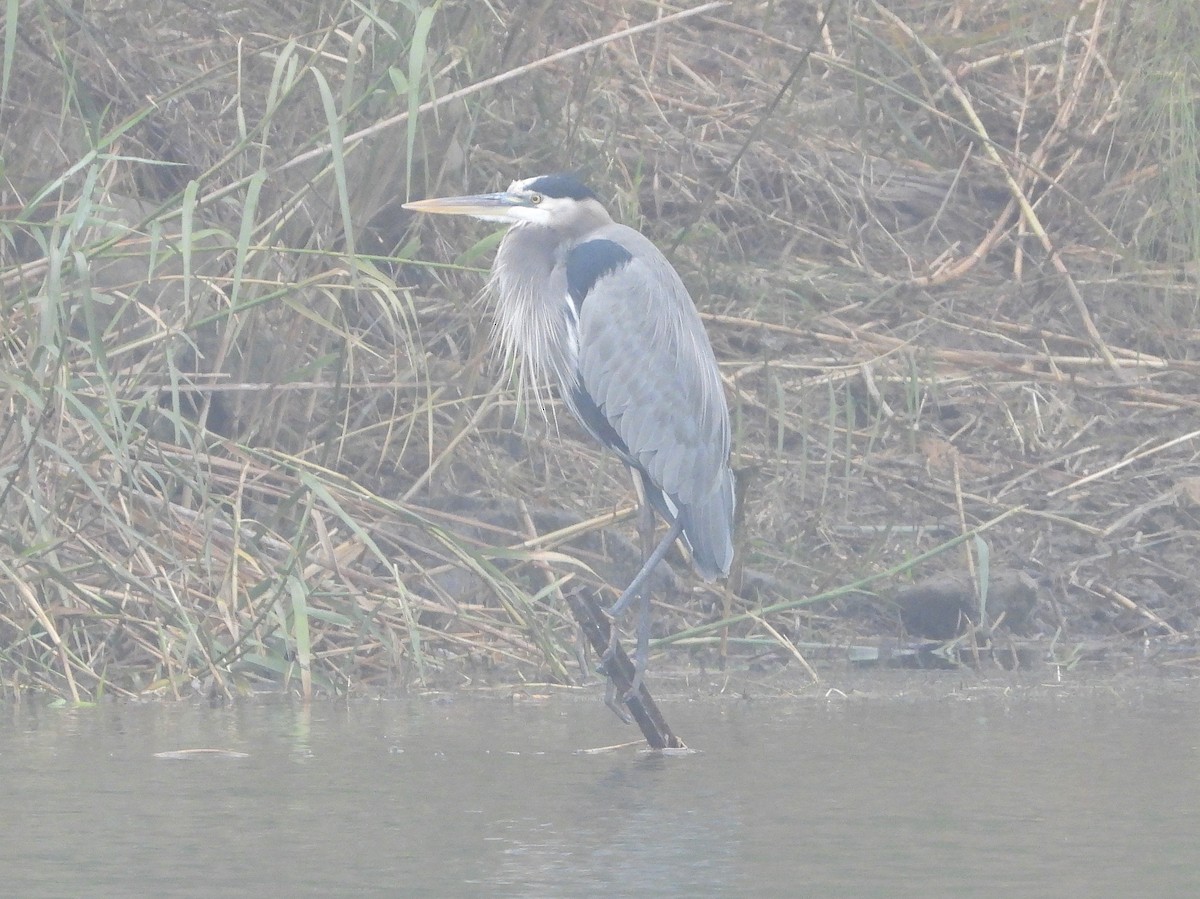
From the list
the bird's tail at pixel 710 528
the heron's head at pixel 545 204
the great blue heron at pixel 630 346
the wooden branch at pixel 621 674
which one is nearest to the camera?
the wooden branch at pixel 621 674

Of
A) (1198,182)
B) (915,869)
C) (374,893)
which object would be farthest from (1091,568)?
(374,893)

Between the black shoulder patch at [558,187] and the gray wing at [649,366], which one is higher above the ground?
the black shoulder patch at [558,187]

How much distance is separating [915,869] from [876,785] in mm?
695

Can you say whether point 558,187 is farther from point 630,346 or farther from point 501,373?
point 501,373

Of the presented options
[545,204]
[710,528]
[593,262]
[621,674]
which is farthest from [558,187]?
[621,674]

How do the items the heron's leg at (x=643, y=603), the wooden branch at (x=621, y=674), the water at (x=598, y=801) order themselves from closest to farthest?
the water at (x=598, y=801) < the wooden branch at (x=621, y=674) < the heron's leg at (x=643, y=603)

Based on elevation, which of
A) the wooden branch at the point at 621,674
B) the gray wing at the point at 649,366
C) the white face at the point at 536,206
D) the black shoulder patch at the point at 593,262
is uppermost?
the white face at the point at 536,206

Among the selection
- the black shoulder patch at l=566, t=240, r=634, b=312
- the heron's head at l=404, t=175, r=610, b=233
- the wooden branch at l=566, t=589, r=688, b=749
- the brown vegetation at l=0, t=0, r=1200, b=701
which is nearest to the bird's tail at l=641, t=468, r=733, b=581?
the brown vegetation at l=0, t=0, r=1200, b=701

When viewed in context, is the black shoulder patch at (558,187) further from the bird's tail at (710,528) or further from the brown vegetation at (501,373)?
the bird's tail at (710,528)

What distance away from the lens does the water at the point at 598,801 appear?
2.72m

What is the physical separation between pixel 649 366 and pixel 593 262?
0.94 ft

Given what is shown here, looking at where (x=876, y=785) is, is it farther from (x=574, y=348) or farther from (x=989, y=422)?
(x=989, y=422)

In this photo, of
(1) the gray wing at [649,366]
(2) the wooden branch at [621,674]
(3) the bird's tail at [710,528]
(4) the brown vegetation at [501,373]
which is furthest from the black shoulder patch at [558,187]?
(2) the wooden branch at [621,674]

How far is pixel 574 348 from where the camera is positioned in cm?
501
